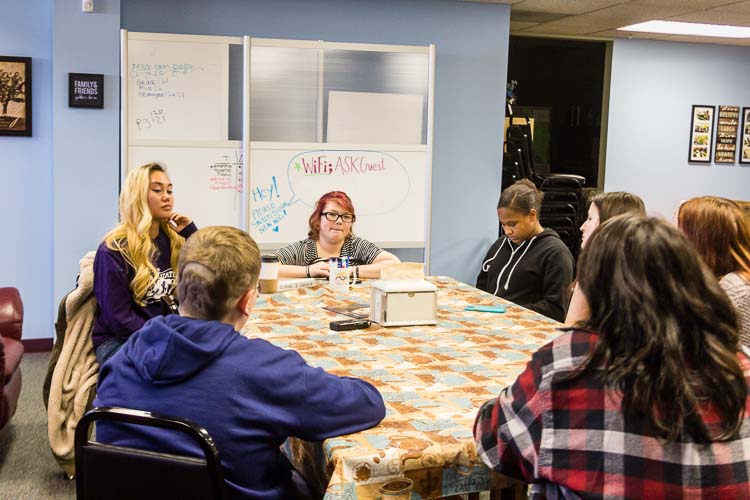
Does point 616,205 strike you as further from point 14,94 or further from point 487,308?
point 14,94

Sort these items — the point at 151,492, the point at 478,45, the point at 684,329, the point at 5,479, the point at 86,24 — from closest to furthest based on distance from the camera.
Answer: the point at 684,329 < the point at 151,492 < the point at 5,479 < the point at 86,24 < the point at 478,45

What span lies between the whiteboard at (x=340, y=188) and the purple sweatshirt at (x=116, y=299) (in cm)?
184

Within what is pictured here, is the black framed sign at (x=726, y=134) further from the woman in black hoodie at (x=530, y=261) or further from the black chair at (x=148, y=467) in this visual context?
the black chair at (x=148, y=467)

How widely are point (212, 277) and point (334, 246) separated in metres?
2.18

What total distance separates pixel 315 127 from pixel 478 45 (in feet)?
4.55

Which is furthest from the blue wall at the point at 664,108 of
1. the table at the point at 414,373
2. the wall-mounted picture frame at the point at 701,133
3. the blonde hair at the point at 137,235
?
the blonde hair at the point at 137,235

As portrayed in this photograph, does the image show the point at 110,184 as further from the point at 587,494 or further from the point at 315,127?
the point at 587,494

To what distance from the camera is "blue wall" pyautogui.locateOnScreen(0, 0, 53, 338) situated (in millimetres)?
4773

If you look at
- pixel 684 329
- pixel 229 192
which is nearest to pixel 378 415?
pixel 684 329

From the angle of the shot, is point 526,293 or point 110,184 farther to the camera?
point 110,184

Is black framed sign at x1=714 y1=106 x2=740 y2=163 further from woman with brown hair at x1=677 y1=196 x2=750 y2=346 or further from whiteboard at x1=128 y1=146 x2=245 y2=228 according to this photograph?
woman with brown hair at x1=677 y1=196 x2=750 y2=346

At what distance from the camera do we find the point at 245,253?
65.6 inches

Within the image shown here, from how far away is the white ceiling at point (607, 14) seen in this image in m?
5.25

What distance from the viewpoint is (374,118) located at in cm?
497
